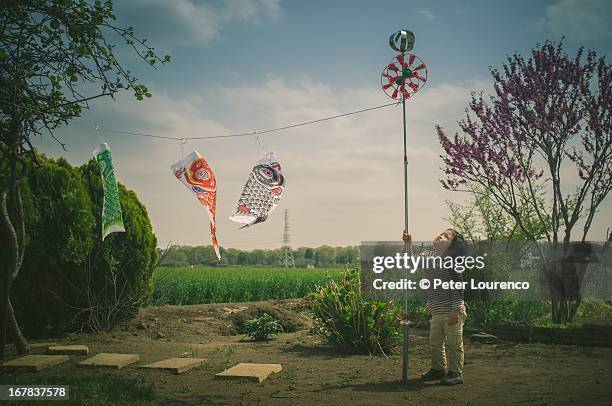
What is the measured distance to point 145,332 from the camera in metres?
10.1

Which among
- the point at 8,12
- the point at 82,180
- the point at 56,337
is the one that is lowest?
the point at 56,337

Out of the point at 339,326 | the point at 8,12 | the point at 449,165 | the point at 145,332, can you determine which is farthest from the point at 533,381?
the point at 8,12

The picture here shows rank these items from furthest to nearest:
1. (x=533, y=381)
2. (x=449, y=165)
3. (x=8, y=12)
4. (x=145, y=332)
A: (x=449, y=165)
(x=145, y=332)
(x=8, y=12)
(x=533, y=381)

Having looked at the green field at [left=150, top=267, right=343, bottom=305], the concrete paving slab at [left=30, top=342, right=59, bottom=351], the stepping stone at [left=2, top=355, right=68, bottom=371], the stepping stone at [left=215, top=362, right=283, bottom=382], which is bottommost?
the concrete paving slab at [left=30, top=342, right=59, bottom=351]

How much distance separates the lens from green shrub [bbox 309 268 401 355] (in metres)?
7.73

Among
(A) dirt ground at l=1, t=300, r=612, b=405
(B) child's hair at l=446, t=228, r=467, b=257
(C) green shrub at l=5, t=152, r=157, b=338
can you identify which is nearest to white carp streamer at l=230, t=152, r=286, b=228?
(A) dirt ground at l=1, t=300, r=612, b=405

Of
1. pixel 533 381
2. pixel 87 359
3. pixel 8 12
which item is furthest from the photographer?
pixel 87 359

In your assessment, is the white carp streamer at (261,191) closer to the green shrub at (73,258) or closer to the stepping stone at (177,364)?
the green shrub at (73,258)

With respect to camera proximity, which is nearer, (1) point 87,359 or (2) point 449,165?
(1) point 87,359

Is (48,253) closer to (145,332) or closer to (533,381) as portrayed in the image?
(145,332)

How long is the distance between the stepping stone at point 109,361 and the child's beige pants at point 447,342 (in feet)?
13.0

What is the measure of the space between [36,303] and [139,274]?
5.96 feet

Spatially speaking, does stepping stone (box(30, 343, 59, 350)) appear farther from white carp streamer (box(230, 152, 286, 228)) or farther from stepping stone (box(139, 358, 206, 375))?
white carp streamer (box(230, 152, 286, 228))

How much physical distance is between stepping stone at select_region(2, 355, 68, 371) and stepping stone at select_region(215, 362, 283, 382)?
2379 mm
